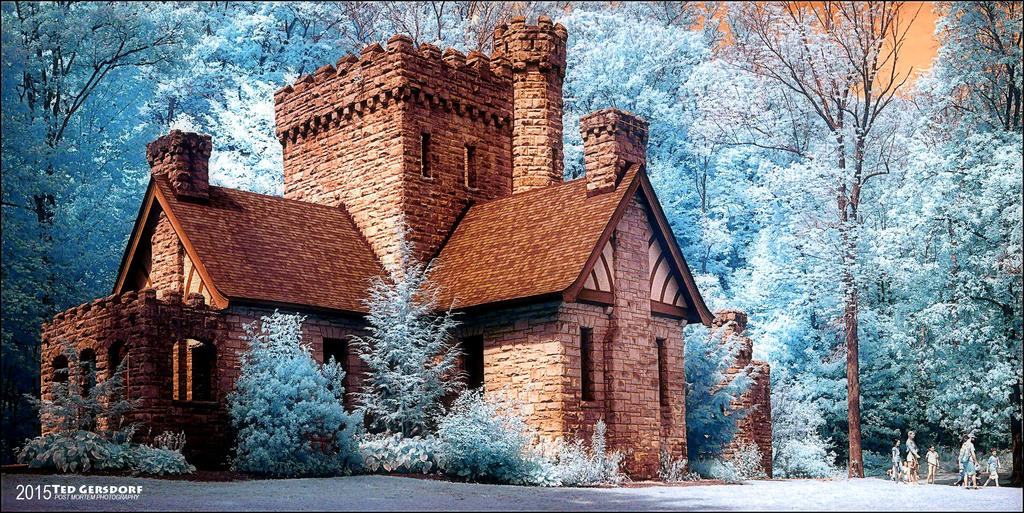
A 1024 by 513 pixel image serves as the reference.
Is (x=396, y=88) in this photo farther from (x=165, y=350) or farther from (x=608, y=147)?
(x=165, y=350)

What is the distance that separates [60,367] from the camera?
26.5 meters

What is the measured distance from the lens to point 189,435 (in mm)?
23062

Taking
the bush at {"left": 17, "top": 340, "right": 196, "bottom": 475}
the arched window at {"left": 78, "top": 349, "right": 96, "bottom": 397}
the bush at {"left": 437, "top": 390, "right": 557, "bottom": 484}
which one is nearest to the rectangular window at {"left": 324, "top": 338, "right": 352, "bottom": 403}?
the bush at {"left": 437, "top": 390, "right": 557, "bottom": 484}

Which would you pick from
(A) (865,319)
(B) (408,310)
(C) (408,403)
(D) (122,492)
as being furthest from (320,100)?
(A) (865,319)

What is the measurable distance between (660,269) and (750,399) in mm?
6296

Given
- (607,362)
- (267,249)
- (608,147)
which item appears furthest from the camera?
(267,249)

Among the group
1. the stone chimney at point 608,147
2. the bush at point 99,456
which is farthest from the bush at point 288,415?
the stone chimney at point 608,147

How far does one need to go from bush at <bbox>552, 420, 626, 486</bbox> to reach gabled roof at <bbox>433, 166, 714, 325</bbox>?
9.80 feet

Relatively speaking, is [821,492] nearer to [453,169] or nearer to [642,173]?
[642,173]

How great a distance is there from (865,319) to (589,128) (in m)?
14.6

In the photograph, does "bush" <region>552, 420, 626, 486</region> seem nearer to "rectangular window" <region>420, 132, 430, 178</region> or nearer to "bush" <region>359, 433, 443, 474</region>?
"bush" <region>359, 433, 443, 474</region>

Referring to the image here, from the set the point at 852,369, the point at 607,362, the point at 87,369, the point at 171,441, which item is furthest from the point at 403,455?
the point at 852,369

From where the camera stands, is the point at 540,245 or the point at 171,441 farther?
the point at 540,245

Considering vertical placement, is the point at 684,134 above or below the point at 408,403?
above
